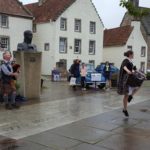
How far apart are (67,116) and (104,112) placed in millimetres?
1393

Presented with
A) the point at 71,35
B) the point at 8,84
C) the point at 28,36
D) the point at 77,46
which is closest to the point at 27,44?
the point at 28,36

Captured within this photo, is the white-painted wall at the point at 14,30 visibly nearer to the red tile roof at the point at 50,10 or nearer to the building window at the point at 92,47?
the red tile roof at the point at 50,10

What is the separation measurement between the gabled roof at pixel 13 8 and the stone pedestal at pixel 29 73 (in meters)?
26.4

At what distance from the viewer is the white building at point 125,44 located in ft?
167

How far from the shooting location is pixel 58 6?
4191 cm

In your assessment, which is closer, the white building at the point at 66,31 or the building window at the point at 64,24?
the white building at the point at 66,31

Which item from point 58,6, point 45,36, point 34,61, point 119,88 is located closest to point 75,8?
point 58,6

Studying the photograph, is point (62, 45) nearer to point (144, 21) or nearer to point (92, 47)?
point (92, 47)

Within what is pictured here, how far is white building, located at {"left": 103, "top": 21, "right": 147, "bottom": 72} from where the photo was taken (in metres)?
50.9

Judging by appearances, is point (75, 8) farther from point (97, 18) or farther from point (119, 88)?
point (119, 88)

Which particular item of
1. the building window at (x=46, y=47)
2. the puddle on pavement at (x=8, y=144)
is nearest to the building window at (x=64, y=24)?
the building window at (x=46, y=47)

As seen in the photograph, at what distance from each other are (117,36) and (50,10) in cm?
1316

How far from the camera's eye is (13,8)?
3991cm

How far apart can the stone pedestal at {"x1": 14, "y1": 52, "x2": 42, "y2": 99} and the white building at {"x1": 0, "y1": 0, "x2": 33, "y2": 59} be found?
25.0m
